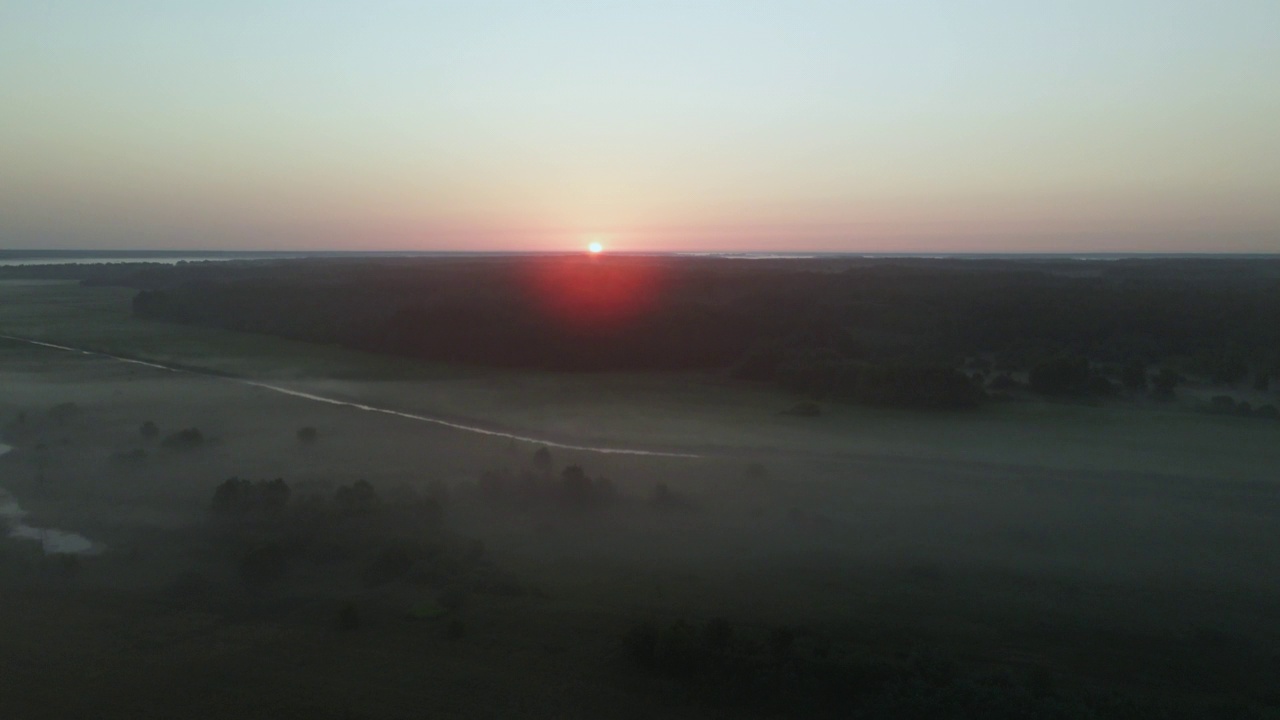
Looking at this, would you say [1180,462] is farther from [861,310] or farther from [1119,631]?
[861,310]

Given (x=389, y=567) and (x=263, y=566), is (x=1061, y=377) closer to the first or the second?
(x=389, y=567)

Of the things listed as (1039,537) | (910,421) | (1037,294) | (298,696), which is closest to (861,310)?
(1037,294)

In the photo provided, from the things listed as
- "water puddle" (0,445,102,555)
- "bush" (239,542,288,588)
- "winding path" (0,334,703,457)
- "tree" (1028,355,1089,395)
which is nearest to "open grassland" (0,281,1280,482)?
"winding path" (0,334,703,457)

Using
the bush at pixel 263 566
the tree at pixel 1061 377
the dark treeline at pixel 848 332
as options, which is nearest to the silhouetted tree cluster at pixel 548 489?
the bush at pixel 263 566

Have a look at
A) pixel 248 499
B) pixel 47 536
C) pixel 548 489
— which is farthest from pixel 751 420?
pixel 47 536

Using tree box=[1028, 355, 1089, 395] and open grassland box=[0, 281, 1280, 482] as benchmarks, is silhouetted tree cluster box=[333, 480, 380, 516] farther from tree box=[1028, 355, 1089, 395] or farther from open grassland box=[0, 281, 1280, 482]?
tree box=[1028, 355, 1089, 395]

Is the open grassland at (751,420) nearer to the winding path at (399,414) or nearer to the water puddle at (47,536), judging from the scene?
the winding path at (399,414)

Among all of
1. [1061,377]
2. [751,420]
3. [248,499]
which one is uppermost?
[1061,377]
